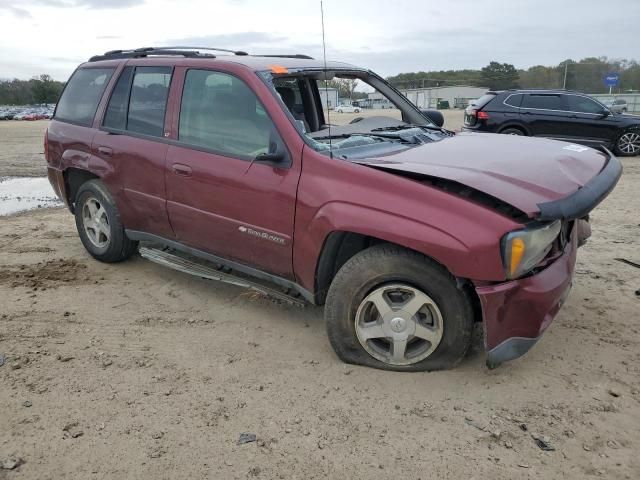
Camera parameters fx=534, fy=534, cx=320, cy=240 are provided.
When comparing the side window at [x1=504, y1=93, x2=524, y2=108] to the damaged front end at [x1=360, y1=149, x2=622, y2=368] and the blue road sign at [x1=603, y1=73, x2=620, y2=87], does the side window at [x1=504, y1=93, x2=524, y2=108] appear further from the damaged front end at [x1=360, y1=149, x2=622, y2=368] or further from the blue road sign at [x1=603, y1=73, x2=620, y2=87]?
the blue road sign at [x1=603, y1=73, x2=620, y2=87]

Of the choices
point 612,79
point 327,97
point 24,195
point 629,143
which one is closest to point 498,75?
point 612,79

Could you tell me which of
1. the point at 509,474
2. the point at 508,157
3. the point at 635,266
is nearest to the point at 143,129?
the point at 508,157

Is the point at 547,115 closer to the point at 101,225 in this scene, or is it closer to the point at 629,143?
the point at 629,143

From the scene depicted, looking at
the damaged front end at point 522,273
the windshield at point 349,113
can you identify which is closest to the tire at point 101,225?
the windshield at point 349,113

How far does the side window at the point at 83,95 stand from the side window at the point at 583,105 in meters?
11.2

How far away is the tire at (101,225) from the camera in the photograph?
477 centimetres

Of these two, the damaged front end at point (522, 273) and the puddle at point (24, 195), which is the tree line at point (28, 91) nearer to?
the puddle at point (24, 195)

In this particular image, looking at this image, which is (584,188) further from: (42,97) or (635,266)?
(42,97)

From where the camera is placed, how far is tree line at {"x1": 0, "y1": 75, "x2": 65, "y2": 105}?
82.9 m

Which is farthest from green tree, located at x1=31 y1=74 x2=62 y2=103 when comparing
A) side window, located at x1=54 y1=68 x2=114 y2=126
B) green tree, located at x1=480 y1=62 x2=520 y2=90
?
side window, located at x1=54 y1=68 x2=114 y2=126

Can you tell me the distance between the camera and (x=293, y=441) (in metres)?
2.67

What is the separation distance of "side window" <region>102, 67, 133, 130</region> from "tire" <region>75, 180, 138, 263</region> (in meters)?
0.57

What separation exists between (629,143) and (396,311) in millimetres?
12650

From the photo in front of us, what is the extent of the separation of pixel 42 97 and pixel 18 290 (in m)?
92.5
